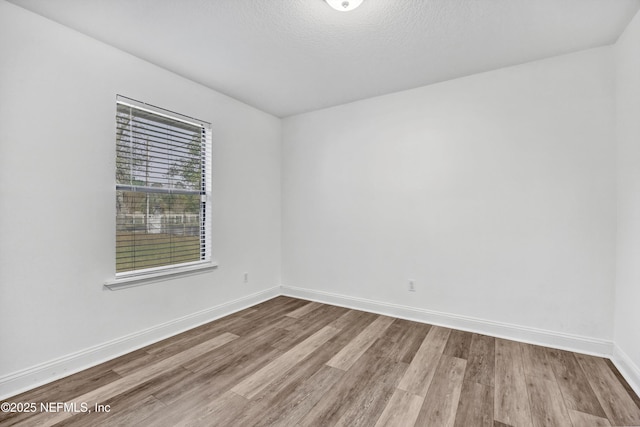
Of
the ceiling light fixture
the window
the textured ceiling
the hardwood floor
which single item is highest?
the textured ceiling

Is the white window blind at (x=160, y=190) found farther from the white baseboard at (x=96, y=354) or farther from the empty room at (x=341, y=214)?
the white baseboard at (x=96, y=354)

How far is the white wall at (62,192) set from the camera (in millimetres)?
1938

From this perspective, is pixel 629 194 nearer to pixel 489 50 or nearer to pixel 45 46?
pixel 489 50

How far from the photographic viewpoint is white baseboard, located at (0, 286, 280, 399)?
1942mm

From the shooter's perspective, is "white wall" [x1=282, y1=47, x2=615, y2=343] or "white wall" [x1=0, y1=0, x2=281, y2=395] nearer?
"white wall" [x1=0, y1=0, x2=281, y2=395]

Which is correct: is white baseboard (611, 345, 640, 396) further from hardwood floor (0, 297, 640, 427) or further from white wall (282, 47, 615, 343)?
white wall (282, 47, 615, 343)

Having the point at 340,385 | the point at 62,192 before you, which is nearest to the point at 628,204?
the point at 340,385

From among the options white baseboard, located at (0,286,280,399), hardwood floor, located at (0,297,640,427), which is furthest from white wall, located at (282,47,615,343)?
white baseboard, located at (0,286,280,399)

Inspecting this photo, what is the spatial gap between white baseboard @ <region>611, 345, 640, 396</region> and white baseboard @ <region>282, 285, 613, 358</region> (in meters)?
0.10

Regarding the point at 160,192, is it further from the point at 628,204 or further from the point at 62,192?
the point at 628,204

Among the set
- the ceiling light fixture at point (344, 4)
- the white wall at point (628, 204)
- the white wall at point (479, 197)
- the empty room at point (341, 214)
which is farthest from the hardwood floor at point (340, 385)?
the ceiling light fixture at point (344, 4)

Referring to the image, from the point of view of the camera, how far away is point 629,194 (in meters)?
2.16

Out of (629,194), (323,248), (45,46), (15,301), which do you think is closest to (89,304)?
(15,301)

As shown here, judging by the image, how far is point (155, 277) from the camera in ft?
→ 8.91
